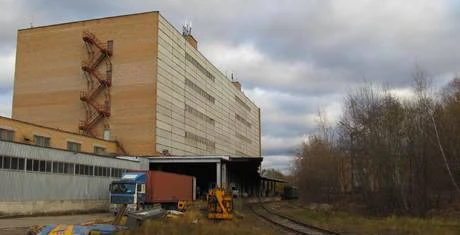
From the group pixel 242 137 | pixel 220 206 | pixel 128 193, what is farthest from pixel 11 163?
pixel 242 137

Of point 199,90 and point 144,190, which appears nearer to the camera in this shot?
point 144,190

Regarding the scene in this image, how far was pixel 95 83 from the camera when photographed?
2667 inches

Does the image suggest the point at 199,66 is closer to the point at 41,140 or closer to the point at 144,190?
the point at 41,140

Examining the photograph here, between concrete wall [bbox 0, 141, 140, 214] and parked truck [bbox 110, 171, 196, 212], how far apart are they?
4.58 m

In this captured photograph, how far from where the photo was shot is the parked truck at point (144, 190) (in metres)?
38.0

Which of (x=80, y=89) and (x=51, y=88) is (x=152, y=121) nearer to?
(x=80, y=89)

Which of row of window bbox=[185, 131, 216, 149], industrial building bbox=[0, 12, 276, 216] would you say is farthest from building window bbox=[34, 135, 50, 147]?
row of window bbox=[185, 131, 216, 149]

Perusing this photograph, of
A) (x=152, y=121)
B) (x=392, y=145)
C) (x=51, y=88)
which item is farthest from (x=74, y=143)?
(x=392, y=145)

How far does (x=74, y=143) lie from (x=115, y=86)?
12.5m

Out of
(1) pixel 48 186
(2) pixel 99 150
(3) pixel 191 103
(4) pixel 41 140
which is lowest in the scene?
(1) pixel 48 186

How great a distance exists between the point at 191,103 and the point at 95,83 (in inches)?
620

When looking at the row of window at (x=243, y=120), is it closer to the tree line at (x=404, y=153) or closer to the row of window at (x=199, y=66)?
the row of window at (x=199, y=66)

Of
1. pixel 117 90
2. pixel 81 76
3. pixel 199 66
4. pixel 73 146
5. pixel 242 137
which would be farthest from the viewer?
pixel 242 137

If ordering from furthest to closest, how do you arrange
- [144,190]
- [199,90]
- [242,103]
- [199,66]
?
[242,103] < [199,66] < [199,90] < [144,190]
